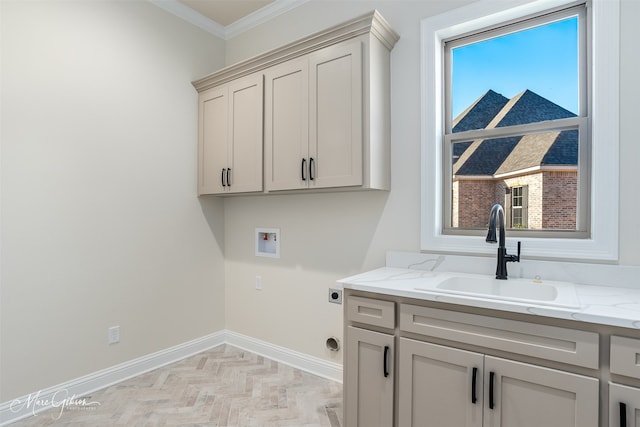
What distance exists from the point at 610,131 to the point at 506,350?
47.1 inches

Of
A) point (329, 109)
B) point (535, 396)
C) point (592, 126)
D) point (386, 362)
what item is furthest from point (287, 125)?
point (535, 396)

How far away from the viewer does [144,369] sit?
8.96 ft

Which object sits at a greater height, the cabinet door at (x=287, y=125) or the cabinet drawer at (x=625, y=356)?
the cabinet door at (x=287, y=125)

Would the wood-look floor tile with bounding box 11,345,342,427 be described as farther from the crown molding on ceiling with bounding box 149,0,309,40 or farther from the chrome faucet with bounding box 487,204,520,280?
the crown molding on ceiling with bounding box 149,0,309,40

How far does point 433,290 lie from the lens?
5.24 ft

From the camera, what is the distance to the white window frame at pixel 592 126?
1705 millimetres

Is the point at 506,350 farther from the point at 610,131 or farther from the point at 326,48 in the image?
the point at 326,48

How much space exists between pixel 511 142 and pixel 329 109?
1117 millimetres

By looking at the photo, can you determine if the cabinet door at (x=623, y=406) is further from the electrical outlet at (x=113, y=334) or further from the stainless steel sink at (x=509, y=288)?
the electrical outlet at (x=113, y=334)

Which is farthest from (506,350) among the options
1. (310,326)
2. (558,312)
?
(310,326)

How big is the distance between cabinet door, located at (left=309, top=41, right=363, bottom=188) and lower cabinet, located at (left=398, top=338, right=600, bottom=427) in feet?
3.47

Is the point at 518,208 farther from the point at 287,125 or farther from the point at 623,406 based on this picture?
the point at 287,125

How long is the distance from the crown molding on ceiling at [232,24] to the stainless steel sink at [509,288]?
2.36m

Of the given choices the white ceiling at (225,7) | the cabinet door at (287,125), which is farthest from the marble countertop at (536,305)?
the white ceiling at (225,7)
